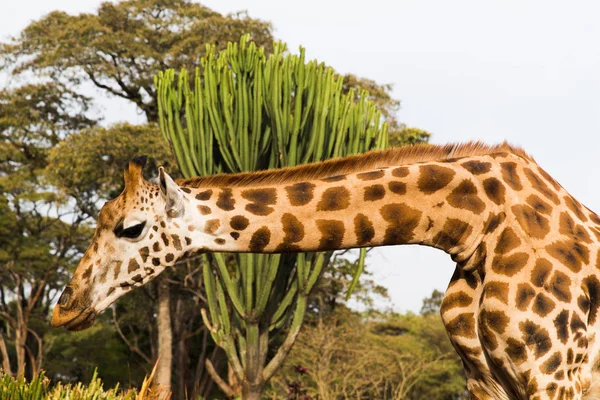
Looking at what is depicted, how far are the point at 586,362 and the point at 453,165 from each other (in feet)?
4.52

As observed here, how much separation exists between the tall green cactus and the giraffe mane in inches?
290

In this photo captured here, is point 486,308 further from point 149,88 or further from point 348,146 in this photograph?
point 149,88

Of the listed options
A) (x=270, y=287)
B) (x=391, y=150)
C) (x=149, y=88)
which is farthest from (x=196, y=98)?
(x=149, y=88)

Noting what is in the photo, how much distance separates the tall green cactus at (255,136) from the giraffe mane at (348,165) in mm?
7354

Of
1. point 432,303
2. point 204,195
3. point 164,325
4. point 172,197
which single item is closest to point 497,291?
point 204,195

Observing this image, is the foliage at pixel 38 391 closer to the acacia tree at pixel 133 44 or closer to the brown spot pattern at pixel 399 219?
the brown spot pattern at pixel 399 219

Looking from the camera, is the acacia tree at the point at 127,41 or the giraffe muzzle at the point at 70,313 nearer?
the giraffe muzzle at the point at 70,313

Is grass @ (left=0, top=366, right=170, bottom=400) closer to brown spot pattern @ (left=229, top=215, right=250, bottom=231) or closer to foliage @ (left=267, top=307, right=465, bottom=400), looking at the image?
brown spot pattern @ (left=229, top=215, right=250, bottom=231)

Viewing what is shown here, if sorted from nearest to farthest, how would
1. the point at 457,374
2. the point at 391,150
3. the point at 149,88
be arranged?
the point at 391,150 < the point at 149,88 < the point at 457,374

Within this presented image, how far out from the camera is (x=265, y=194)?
4.74 metres

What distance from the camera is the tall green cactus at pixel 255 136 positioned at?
496 inches

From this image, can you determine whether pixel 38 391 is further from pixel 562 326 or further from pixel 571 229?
pixel 571 229

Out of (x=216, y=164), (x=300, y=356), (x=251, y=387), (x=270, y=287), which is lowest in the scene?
(x=300, y=356)

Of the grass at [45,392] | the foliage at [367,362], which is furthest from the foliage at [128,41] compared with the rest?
the grass at [45,392]
